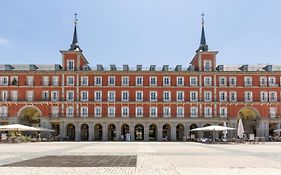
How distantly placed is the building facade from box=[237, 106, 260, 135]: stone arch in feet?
0.89

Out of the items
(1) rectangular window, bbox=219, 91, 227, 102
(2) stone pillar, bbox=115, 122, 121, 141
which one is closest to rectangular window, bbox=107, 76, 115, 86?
(2) stone pillar, bbox=115, 122, 121, 141

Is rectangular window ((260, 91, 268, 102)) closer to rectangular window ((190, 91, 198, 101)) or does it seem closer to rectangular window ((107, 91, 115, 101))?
rectangular window ((190, 91, 198, 101))

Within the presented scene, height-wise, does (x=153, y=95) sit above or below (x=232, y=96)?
above

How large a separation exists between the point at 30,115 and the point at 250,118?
1548 inches

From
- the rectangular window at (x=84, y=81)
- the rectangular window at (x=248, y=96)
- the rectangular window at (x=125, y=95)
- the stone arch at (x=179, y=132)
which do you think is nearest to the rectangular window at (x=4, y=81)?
the rectangular window at (x=84, y=81)

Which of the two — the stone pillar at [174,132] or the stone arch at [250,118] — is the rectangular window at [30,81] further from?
the stone arch at [250,118]

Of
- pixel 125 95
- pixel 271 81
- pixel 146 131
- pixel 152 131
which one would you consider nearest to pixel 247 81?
pixel 271 81

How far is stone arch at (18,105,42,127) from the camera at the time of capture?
71125mm

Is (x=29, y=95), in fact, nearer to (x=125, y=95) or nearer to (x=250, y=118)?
(x=125, y=95)

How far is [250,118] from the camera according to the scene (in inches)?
2977

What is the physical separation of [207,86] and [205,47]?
25.0ft

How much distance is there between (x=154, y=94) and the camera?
7306cm

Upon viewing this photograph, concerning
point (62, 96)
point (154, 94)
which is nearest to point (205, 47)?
point (154, 94)

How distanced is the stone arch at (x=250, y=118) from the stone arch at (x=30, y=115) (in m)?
35.1
